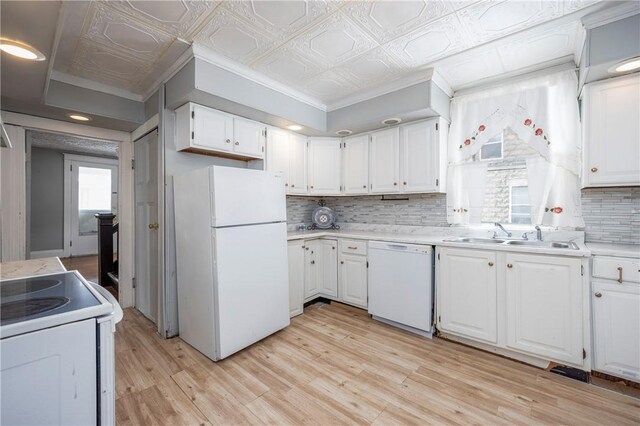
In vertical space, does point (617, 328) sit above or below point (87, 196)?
below

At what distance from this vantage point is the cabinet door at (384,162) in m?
3.15

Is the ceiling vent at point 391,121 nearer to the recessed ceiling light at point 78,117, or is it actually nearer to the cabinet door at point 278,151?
the cabinet door at point 278,151

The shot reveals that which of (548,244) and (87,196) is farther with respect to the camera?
(87,196)

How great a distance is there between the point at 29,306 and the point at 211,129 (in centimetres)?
195

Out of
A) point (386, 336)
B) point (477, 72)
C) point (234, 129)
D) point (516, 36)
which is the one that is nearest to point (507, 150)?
point (477, 72)

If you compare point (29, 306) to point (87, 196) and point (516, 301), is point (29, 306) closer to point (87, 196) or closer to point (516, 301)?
point (516, 301)

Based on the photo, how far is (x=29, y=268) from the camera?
5.22 ft

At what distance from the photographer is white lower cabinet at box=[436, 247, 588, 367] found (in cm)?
195

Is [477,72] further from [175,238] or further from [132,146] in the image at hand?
[132,146]

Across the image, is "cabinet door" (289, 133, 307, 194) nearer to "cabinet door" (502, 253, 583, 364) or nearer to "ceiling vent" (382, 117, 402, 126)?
"ceiling vent" (382, 117, 402, 126)

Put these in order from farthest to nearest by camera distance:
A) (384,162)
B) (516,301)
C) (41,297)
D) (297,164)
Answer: (297,164)
(384,162)
(516,301)
(41,297)

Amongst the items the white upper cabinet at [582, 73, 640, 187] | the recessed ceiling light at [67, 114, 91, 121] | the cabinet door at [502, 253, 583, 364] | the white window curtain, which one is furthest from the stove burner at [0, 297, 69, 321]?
the white upper cabinet at [582, 73, 640, 187]

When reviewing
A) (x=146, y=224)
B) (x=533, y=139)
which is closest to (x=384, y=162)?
(x=533, y=139)

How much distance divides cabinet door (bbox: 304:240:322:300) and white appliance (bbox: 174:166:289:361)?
1.80ft
